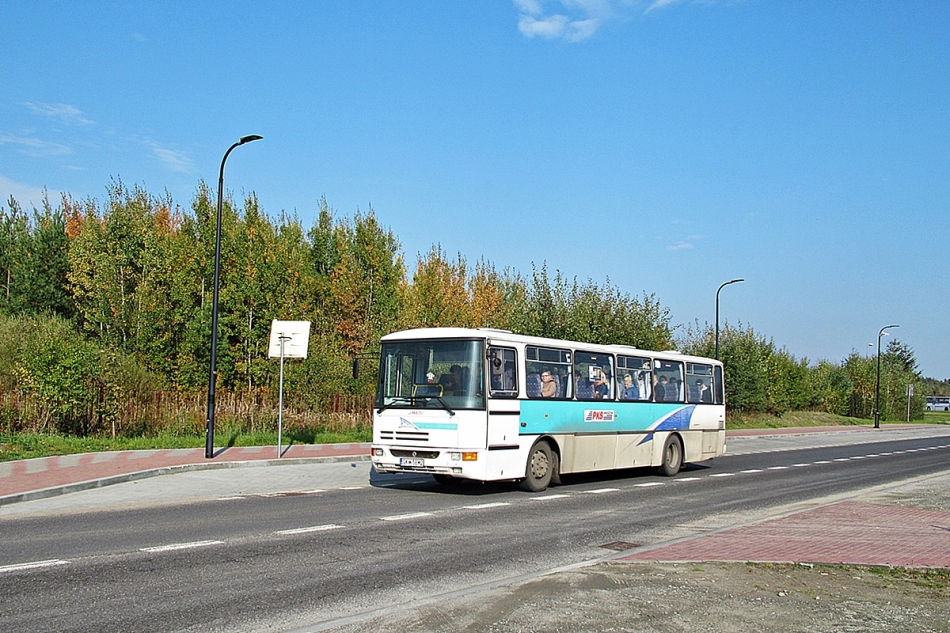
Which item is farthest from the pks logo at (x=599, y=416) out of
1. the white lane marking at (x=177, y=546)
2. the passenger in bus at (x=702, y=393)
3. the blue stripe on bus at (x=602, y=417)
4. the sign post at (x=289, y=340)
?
the white lane marking at (x=177, y=546)

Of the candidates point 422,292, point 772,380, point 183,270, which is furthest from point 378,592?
point 772,380

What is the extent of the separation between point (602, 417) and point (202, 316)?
20.9m

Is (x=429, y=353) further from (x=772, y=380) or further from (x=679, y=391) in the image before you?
(x=772, y=380)

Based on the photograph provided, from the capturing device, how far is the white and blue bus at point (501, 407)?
51.7 feet

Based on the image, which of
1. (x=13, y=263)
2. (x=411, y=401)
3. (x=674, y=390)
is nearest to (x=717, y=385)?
(x=674, y=390)

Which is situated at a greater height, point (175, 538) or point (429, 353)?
point (429, 353)

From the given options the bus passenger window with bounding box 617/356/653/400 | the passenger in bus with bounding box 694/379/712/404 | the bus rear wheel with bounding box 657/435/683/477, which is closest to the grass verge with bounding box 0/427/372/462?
the bus rear wheel with bounding box 657/435/683/477

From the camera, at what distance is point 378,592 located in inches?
316

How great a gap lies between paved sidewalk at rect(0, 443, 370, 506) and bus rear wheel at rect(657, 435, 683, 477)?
7.61 m

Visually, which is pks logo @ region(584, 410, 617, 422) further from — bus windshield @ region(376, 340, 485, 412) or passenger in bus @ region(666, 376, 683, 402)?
bus windshield @ region(376, 340, 485, 412)

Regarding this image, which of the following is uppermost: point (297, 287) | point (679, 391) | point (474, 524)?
point (297, 287)

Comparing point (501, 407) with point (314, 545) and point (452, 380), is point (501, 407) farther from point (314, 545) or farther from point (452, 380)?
point (314, 545)

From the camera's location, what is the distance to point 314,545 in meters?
10.4

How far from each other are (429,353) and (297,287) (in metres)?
22.5
